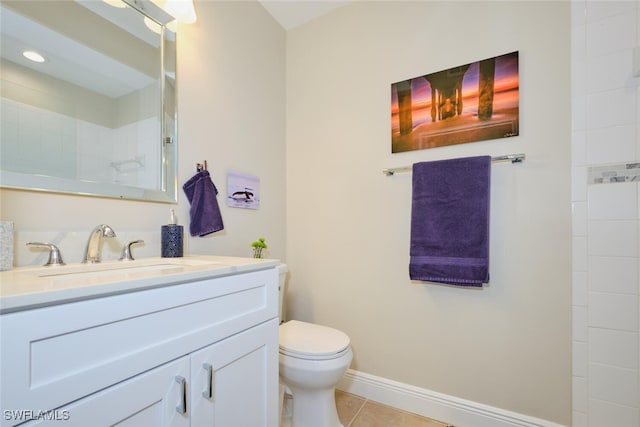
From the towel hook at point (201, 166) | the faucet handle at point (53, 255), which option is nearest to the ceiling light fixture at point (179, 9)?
the towel hook at point (201, 166)

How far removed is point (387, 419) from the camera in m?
1.51

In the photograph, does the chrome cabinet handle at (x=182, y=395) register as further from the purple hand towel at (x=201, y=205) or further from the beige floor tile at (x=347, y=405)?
Answer: the beige floor tile at (x=347, y=405)

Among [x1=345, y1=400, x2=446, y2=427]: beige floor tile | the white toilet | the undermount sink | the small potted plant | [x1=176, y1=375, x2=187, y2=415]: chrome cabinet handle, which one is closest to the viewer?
[x1=176, y1=375, x2=187, y2=415]: chrome cabinet handle

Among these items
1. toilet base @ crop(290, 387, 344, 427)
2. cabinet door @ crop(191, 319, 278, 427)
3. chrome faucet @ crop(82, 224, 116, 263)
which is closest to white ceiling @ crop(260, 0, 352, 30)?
chrome faucet @ crop(82, 224, 116, 263)

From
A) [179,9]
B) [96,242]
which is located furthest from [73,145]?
[179,9]

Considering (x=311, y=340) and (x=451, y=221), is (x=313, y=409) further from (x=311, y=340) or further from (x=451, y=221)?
(x=451, y=221)

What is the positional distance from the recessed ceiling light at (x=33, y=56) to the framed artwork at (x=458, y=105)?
1.51 meters

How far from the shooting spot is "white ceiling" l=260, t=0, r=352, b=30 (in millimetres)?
1826

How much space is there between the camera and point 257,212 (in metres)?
1.79

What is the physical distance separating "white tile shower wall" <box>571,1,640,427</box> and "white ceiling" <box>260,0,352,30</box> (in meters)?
1.29

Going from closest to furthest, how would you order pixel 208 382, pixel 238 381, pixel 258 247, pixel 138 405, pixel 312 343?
pixel 138 405, pixel 208 382, pixel 238 381, pixel 312 343, pixel 258 247

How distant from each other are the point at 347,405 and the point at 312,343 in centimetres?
58

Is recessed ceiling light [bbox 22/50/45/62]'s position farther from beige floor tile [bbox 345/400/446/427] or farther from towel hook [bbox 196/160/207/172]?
beige floor tile [bbox 345/400/446/427]

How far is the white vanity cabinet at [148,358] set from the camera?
0.50m
